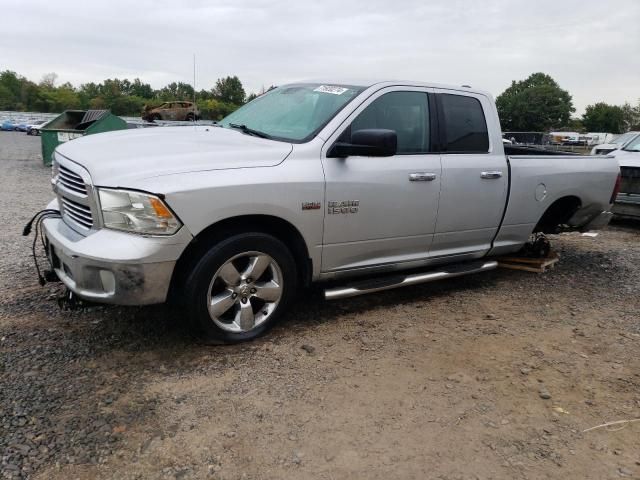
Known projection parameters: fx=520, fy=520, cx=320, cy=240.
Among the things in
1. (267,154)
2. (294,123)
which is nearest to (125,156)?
(267,154)

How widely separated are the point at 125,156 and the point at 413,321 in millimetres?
2467

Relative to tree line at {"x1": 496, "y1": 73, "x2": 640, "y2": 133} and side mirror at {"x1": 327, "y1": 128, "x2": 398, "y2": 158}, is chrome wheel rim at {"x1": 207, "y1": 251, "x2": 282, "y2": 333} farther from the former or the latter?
tree line at {"x1": 496, "y1": 73, "x2": 640, "y2": 133}

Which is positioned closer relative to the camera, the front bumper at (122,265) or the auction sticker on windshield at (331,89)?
the front bumper at (122,265)

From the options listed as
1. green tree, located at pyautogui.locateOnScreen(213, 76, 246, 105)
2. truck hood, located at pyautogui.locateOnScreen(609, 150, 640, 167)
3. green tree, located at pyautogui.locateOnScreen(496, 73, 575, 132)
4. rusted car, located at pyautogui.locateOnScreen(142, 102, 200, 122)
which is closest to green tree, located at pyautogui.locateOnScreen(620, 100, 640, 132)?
green tree, located at pyautogui.locateOnScreen(496, 73, 575, 132)

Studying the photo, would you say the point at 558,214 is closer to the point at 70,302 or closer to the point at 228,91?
the point at 70,302

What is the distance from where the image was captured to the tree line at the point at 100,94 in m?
80.9

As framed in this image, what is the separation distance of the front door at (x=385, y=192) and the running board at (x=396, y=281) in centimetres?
13

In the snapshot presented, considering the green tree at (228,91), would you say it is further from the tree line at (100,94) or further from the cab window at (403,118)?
the cab window at (403,118)

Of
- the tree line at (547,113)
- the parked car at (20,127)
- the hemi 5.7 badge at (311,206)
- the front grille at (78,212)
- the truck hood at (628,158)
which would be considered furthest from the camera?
the tree line at (547,113)

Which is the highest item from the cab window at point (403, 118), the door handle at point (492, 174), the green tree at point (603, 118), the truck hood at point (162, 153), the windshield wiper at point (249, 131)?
the green tree at point (603, 118)

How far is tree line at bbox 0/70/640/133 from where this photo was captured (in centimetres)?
8406

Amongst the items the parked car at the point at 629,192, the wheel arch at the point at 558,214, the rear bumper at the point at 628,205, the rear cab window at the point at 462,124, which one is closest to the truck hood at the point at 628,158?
the parked car at the point at 629,192

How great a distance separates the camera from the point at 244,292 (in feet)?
11.4

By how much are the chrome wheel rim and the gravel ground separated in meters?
0.20
